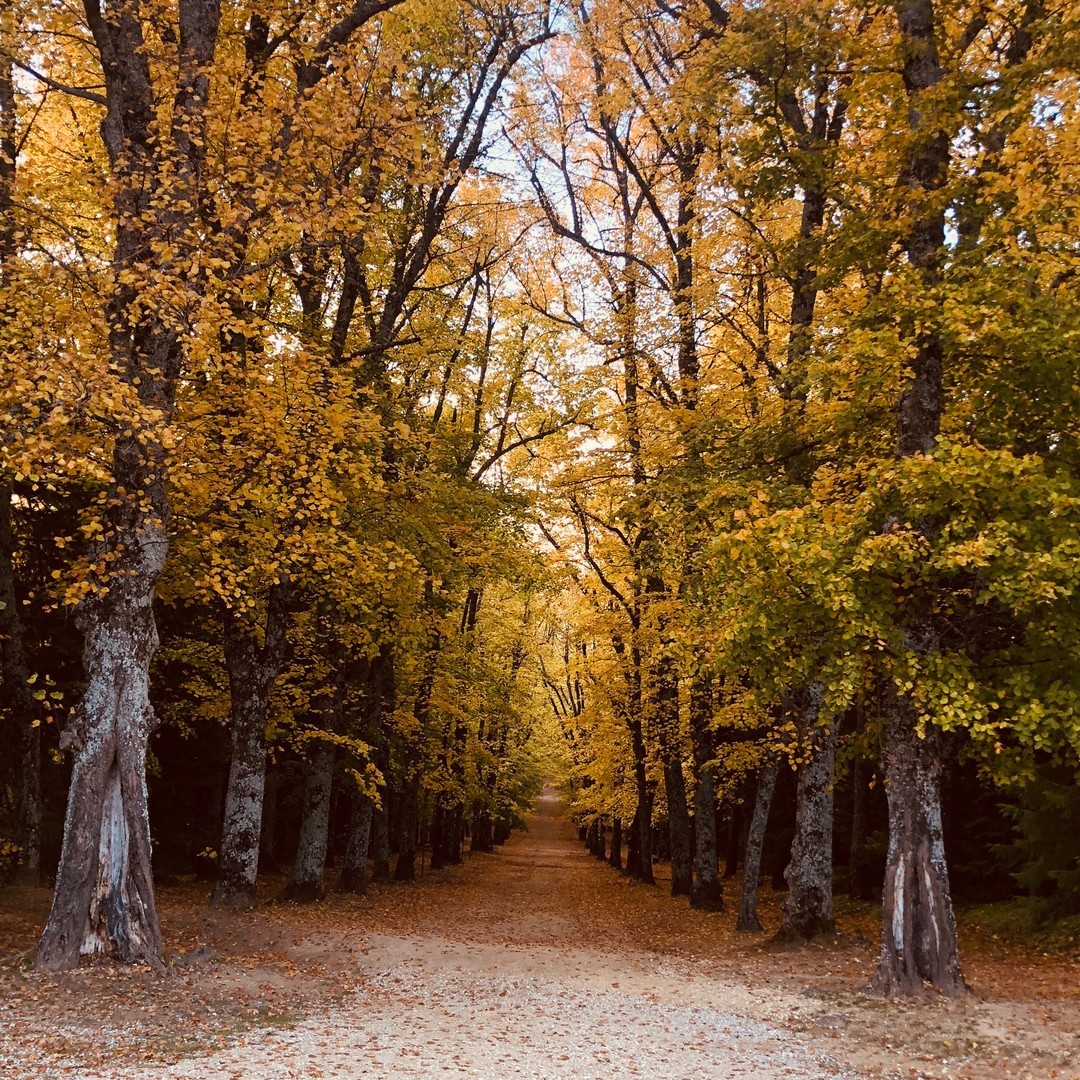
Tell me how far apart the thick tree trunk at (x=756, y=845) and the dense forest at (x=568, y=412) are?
0.23ft

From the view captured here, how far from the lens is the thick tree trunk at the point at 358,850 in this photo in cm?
1959

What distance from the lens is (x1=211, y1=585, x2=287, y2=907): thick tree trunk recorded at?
13805mm

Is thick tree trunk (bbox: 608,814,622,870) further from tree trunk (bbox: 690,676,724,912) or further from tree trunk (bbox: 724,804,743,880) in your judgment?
tree trunk (bbox: 690,676,724,912)

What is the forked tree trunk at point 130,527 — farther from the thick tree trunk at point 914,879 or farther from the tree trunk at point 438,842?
the tree trunk at point 438,842

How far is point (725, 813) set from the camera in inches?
1221

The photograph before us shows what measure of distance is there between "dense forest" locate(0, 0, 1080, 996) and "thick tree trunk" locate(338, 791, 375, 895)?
0.31 feet

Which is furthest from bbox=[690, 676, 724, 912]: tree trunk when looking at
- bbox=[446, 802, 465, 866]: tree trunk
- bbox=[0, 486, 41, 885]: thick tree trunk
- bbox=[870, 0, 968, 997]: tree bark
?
bbox=[446, 802, 465, 866]: tree trunk

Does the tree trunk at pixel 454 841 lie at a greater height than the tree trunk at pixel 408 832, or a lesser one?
lesser

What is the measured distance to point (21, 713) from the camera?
46.2ft

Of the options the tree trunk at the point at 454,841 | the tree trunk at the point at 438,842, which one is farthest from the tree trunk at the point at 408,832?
the tree trunk at the point at 454,841

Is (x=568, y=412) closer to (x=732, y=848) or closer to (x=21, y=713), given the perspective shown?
(x=21, y=713)

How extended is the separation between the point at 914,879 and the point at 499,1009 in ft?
16.7

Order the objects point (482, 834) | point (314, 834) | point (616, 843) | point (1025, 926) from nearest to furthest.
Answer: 1. point (1025, 926)
2. point (314, 834)
3. point (616, 843)
4. point (482, 834)

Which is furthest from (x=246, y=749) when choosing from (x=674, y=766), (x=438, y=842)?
(x=438, y=842)
